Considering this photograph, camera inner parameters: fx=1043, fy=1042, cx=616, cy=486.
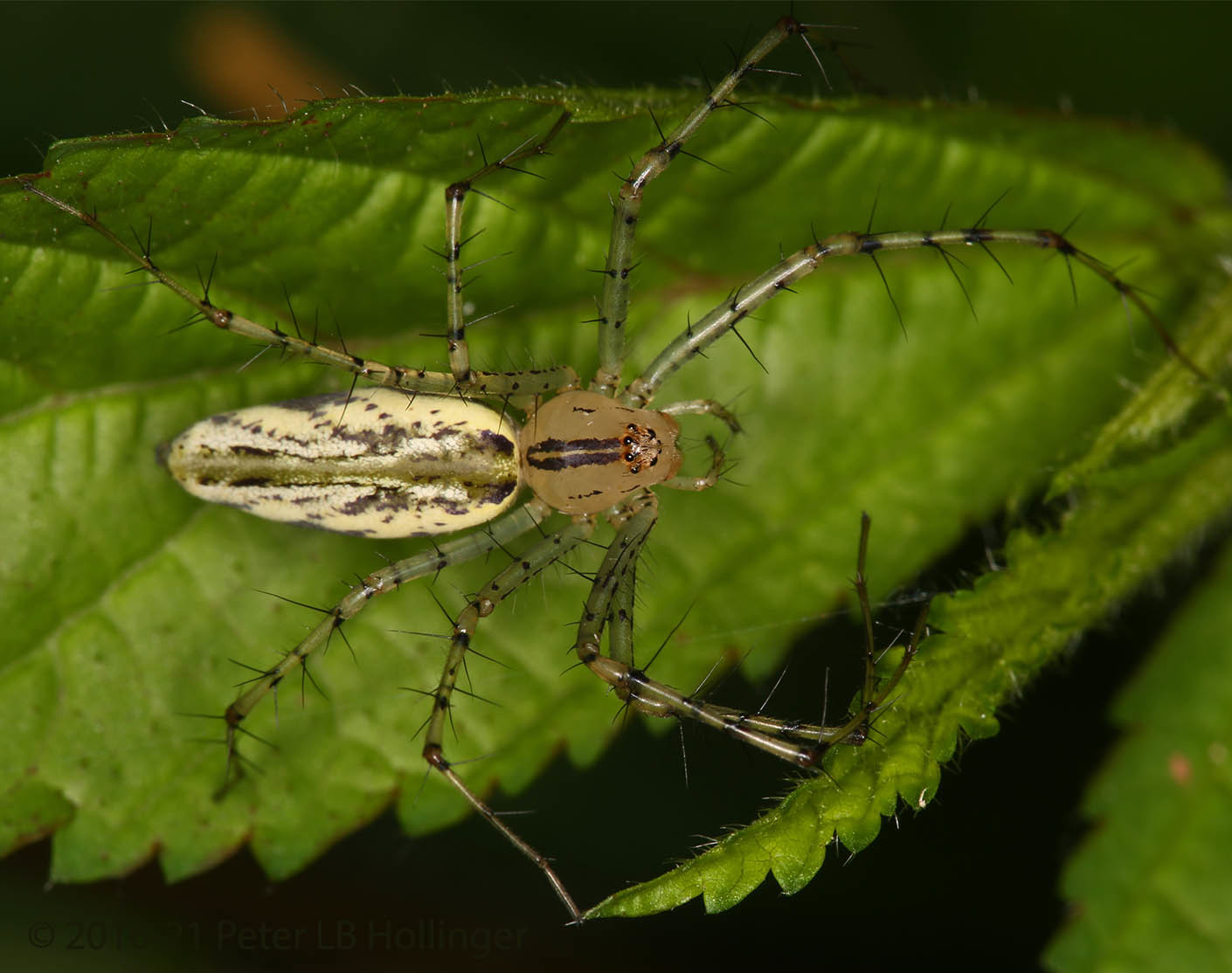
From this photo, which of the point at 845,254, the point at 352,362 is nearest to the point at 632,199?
the point at 845,254

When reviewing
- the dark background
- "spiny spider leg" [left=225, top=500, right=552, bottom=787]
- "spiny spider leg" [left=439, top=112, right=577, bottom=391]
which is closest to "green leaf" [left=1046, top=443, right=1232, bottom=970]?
the dark background

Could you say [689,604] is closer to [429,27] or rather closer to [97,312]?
[97,312]

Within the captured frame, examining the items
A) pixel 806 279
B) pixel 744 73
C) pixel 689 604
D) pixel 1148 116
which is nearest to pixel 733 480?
pixel 689 604

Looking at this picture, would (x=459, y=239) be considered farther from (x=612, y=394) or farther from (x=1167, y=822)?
(x=1167, y=822)

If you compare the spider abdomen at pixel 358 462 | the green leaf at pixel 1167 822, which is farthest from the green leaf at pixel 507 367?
the green leaf at pixel 1167 822

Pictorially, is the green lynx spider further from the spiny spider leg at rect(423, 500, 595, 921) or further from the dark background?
the dark background

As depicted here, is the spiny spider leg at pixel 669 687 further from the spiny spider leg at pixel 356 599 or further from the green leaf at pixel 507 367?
the spiny spider leg at pixel 356 599
